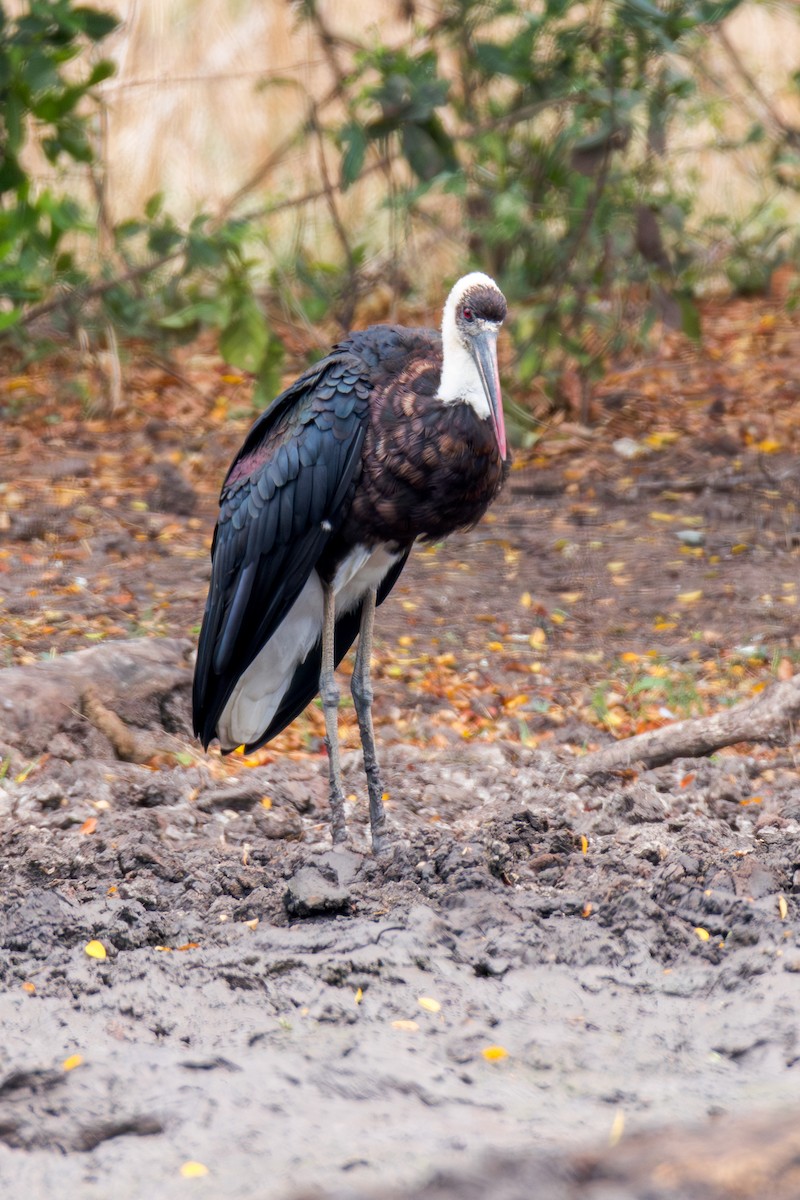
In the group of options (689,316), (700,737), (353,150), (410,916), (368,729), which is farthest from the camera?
(689,316)

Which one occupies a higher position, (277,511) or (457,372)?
(457,372)

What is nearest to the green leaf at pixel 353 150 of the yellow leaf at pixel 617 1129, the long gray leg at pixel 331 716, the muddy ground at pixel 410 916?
the muddy ground at pixel 410 916

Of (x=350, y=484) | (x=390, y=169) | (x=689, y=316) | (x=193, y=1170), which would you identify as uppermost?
(x=390, y=169)

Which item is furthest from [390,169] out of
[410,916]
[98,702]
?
[410,916]

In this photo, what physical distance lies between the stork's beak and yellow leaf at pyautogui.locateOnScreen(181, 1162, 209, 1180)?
7.02ft

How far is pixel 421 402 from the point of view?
392 centimetres

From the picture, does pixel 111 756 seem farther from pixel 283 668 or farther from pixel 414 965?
pixel 414 965

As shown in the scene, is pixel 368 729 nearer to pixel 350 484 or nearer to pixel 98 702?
pixel 350 484

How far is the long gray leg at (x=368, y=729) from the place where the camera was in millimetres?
4062

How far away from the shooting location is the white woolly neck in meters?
3.92

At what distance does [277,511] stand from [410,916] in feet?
4.18

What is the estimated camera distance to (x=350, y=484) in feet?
13.0

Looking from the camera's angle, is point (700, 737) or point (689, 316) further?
point (689, 316)

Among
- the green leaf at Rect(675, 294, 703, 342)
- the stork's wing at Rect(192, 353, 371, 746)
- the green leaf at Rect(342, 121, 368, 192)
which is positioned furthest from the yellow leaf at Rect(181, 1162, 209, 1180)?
the green leaf at Rect(675, 294, 703, 342)
